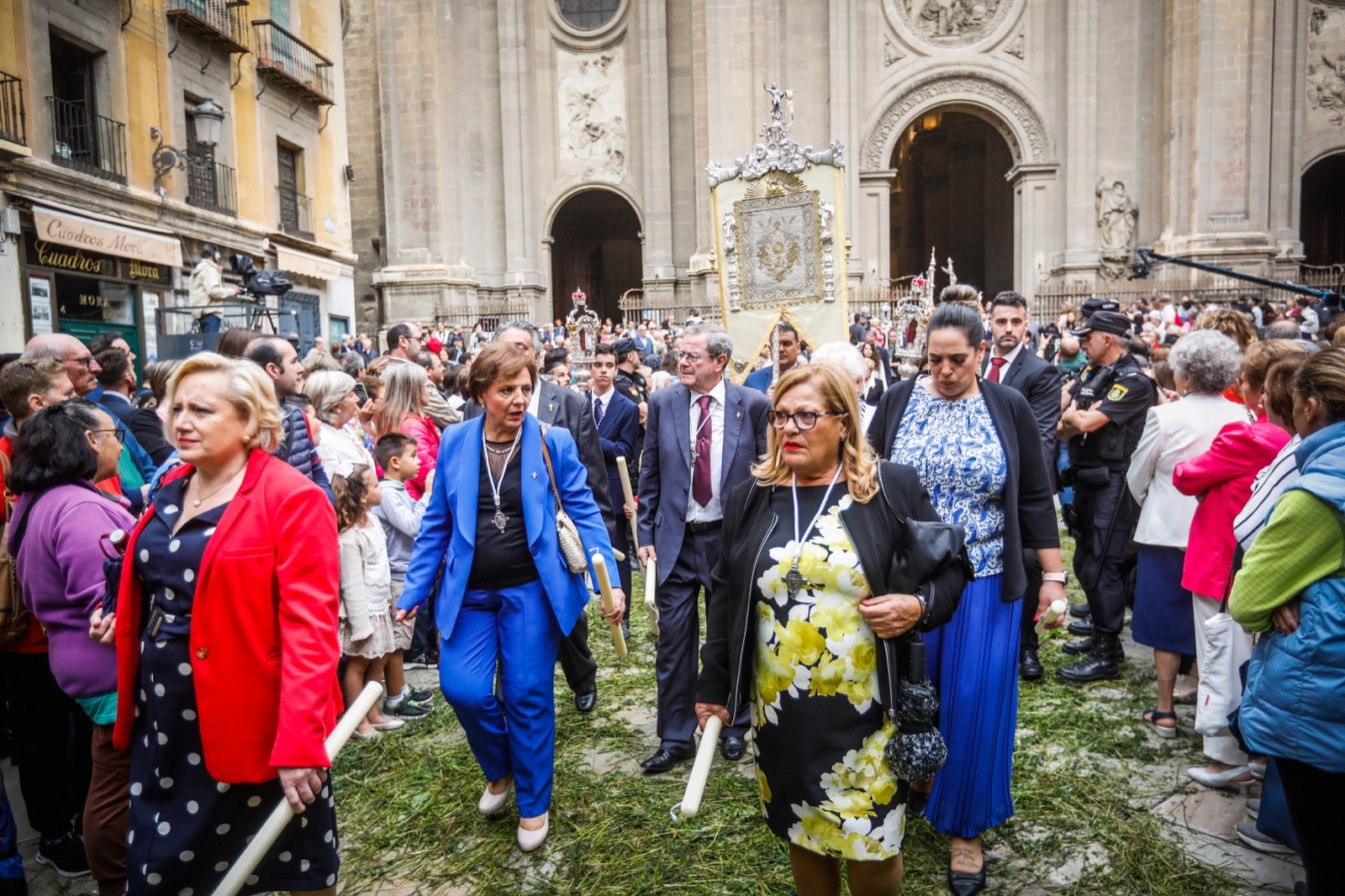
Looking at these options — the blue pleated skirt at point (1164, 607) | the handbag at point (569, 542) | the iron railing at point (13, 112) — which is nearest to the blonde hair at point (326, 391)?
the handbag at point (569, 542)

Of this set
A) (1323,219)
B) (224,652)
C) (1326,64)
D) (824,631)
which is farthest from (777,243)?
(1323,219)

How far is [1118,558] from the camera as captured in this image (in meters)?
5.78

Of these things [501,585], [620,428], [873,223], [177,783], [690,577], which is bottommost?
[177,783]

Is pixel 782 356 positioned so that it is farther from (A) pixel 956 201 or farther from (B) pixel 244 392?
(A) pixel 956 201

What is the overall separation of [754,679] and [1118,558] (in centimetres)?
389

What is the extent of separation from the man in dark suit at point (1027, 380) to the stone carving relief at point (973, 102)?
66.7 feet

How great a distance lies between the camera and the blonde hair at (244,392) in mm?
2811

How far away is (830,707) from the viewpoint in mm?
2734

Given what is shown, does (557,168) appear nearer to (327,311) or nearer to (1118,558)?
(327,311)

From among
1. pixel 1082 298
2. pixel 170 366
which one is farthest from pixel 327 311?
pixel 1082 298

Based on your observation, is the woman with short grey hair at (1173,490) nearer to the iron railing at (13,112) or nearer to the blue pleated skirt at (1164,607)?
the blue pleated skirt at (1164,607)

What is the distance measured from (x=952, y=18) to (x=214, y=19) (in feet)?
59.9

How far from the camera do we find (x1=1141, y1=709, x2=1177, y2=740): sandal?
15.8 feet

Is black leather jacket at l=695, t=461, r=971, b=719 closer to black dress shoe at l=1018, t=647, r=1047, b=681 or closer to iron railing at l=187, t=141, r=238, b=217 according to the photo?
black dress shoe at l=1018, t=647, r=1047, b=681
